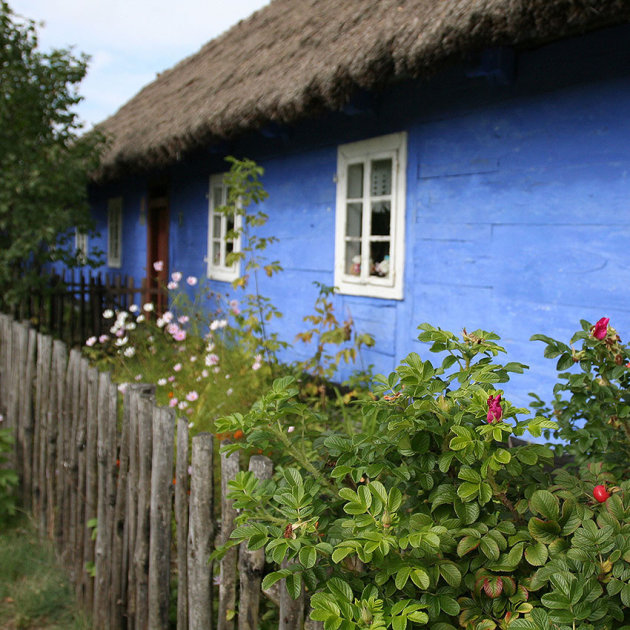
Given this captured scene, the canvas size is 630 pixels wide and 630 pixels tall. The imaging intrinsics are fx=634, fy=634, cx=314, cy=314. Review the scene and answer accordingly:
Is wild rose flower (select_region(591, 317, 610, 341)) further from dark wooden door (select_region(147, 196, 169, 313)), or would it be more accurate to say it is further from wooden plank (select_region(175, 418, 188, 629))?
dark wooden door (select_region(147, 196, 169, 313))

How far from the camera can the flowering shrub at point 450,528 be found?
1.11m

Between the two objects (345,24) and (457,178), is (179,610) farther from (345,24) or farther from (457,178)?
(345,24)

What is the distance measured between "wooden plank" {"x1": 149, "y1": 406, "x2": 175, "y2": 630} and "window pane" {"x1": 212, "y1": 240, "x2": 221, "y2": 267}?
576 cm

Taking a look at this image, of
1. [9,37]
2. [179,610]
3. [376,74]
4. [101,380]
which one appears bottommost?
[179,610]

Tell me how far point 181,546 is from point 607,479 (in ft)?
→ 4.64

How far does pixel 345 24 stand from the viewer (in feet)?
17.3

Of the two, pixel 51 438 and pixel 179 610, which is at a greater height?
pixel 51 438

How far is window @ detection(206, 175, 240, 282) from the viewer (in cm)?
A: 769

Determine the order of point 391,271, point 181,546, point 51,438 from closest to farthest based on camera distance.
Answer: point 181,546 → point 51,438 → point 391,271

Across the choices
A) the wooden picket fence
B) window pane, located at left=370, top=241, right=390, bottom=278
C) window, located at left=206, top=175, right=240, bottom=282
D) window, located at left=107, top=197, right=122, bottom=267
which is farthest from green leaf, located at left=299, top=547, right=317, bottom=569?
window, located at left=107, top=197, right=122, bottom=267

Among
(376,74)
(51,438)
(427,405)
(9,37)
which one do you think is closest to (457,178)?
(376,74)

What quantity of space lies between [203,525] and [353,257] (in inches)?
146

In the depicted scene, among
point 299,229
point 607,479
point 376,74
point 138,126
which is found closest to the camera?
point 607,479

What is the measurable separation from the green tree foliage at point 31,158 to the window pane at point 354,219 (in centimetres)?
355
